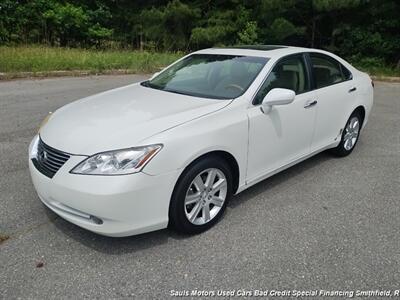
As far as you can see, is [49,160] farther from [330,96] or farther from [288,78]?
[330,96]

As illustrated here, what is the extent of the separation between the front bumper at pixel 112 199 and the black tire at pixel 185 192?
0.07 meters

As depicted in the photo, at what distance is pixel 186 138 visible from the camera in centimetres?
268

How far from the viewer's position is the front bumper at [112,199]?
2.45 m

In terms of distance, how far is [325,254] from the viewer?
2764 millimetres

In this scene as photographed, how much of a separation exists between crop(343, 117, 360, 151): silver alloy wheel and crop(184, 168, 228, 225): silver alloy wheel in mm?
2354

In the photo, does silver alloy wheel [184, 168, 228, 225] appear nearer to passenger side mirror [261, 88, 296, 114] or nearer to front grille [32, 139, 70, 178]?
passenger side mirror [261, 88, 296, 114]

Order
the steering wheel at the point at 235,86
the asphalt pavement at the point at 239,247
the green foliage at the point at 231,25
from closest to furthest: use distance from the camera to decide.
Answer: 1. the asphalt pavement at the point at 239,247
2. the steering wheel at the point at 235,86
3. the green foliage at the point at 231,25

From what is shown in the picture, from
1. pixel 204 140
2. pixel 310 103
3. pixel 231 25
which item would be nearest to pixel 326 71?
pixel 310 103

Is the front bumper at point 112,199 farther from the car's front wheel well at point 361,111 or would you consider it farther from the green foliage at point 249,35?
the green foliage at point 249,35

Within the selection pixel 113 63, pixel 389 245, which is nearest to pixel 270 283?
pixel 389 245

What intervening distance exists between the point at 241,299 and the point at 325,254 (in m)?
0.83

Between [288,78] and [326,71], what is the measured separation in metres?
0.85

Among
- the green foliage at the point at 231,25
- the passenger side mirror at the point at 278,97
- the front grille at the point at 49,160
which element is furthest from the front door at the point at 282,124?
the green foliage at the point at 231,25

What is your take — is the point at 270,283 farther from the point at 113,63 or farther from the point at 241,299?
the point at 113,63
